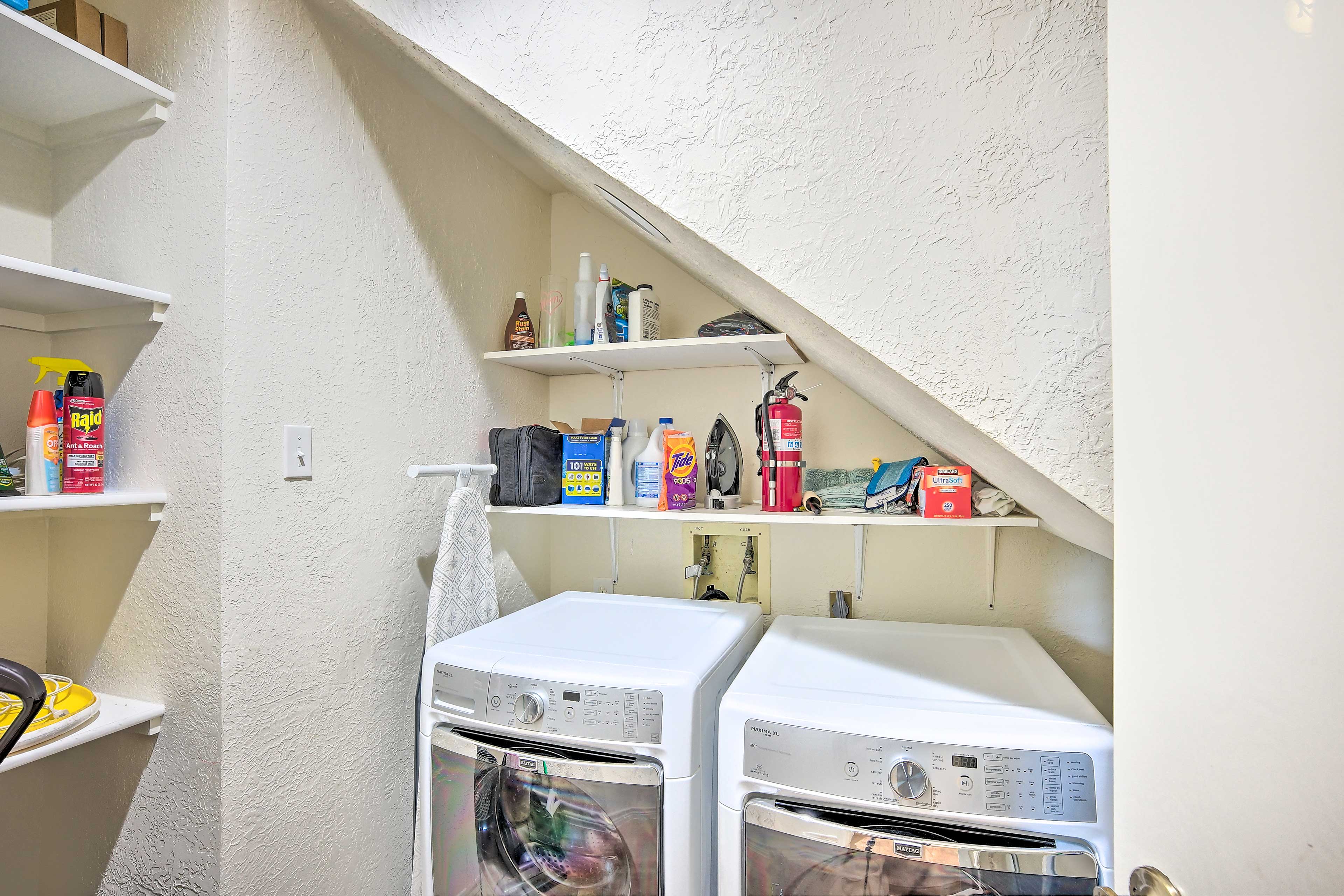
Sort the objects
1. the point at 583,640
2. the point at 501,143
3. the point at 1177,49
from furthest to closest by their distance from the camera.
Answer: the point at 501,143 → the point at 583,640 → the point at 1177,49

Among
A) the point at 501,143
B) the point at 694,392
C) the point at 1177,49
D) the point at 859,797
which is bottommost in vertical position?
the point at 859,797

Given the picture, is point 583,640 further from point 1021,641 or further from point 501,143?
point 501,143

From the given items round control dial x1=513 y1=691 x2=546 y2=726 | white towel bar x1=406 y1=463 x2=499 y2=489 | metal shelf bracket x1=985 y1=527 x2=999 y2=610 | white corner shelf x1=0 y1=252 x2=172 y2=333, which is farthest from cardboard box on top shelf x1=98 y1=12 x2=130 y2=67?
metal shelf bracket x1=985 y1=527 x2=999 y2=610

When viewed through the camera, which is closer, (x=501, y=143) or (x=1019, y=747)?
(x=1019, y=747)

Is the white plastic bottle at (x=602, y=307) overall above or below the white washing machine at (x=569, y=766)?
above

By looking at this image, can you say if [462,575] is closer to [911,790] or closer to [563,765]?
[563,765]

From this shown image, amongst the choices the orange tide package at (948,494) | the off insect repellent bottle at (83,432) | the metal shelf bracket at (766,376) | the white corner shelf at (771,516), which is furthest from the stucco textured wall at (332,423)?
the orange tide package at (948,494)

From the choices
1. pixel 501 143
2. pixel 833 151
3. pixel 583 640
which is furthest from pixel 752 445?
pixel 501 143

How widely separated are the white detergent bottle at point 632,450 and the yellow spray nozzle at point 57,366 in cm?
119

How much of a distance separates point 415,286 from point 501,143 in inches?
23.4

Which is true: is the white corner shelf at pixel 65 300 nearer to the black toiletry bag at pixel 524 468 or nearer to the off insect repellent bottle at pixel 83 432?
the off insect repellent bottle at pixel 83 432

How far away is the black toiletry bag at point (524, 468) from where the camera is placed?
1771 millimetres

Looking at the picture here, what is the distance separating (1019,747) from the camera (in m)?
1.01

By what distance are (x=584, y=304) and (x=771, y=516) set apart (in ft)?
2.86
